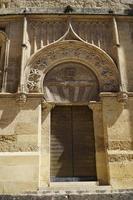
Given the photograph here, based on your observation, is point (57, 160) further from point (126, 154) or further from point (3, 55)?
point (3, 55)

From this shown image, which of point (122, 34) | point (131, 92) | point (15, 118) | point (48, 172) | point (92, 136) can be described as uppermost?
point (122, 34)

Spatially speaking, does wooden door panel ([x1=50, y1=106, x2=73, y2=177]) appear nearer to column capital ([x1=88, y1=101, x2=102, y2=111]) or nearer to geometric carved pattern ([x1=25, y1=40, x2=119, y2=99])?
column capital ([x1=88, y1=101, x2=102, y2=111])

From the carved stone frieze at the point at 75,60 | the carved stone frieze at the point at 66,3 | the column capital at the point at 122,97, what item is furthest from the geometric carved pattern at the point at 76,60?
the carved stone frieze at the point at 66,3

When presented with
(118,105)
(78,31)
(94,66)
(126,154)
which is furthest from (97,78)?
(126,154)

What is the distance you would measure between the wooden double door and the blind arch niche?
27cm

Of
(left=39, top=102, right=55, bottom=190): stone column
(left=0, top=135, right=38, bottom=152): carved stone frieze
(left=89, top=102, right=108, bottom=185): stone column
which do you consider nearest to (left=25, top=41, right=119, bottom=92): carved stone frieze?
(left=89, top=102, right=108, bottom=185): stone column

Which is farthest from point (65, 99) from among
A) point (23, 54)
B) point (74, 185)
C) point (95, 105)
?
point (74, 185)

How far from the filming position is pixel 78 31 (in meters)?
8.35

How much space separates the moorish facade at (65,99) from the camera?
22.0 feet

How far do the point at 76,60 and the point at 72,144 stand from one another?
2380 millimetres

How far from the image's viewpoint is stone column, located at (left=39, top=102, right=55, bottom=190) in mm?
6699

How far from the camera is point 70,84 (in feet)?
25.2

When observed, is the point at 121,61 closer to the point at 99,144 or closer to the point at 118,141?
the point at 118,141

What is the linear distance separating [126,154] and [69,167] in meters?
1.41
